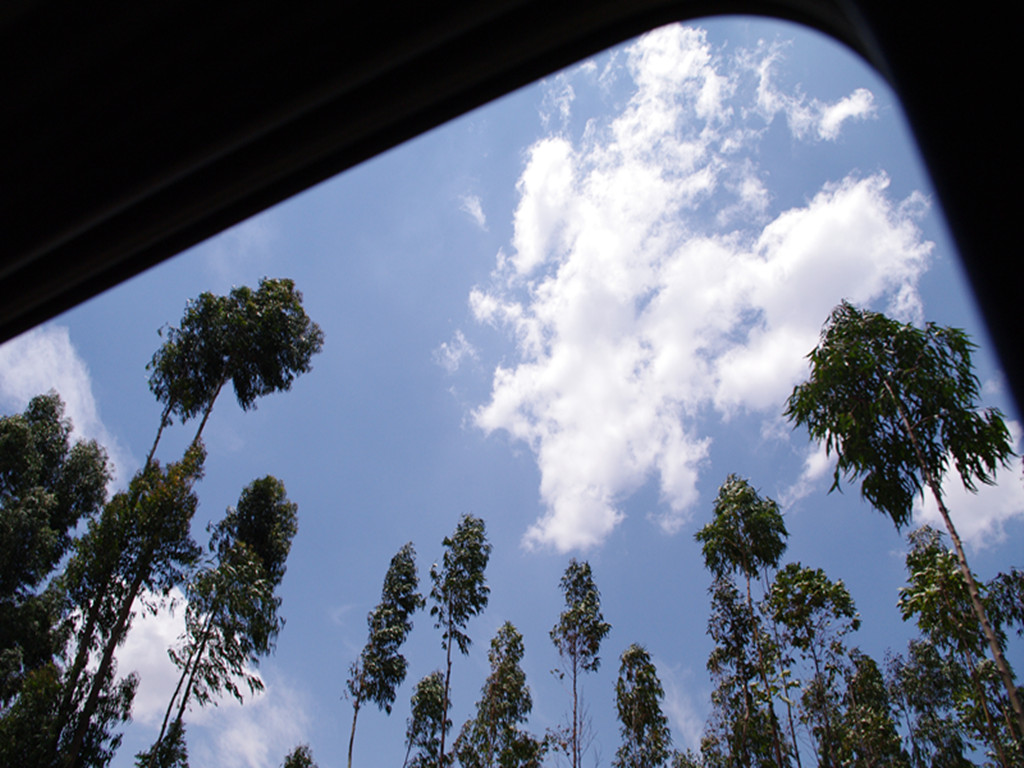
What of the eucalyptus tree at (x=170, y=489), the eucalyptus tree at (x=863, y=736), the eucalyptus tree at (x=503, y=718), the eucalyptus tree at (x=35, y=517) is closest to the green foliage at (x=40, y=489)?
the eucalyptus tree at (x=35, y=517)

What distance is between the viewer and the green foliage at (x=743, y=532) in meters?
17.9

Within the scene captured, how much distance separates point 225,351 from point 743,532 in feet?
62.4

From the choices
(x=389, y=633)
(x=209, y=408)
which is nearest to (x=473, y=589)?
(x=389, y=633)

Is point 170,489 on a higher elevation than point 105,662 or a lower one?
higher

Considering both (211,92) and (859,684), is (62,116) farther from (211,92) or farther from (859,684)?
(859,684)

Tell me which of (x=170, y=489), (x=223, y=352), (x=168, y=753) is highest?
(x=223, y=352)

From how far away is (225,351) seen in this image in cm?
1812

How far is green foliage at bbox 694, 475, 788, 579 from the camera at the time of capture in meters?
17.9

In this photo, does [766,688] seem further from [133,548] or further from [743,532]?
[133,548]

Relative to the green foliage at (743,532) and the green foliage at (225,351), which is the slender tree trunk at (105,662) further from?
the green foliage at (743,532)

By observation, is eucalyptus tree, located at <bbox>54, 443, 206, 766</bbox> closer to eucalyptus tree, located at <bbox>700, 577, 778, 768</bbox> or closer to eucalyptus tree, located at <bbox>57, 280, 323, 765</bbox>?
eucalyptus tree, located at <bbox>57, 280, 323, 765</bbox>

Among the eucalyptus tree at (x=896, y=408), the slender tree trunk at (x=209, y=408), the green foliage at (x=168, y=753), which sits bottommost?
the green foliage at (x=168, y=753)

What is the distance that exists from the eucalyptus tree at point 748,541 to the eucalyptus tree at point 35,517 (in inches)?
885

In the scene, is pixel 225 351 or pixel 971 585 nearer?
pixel 971 585
